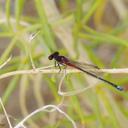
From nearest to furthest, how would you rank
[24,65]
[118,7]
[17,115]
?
[24,65] → [118,7] → [17,115]

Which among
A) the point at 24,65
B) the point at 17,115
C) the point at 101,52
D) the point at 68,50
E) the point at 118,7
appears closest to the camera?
the point at 24,65

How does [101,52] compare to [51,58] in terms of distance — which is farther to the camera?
[101,52]

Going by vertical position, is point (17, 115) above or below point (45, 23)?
below

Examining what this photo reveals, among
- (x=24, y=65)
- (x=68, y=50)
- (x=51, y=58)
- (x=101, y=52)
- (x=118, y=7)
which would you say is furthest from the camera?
(x=101, y=52)

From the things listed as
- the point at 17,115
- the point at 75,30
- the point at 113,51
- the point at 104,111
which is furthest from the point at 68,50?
the point at 113,51

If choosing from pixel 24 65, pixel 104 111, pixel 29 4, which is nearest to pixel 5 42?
pixel 29 4

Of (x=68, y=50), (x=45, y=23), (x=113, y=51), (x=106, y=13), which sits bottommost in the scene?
(x=113, y=51)

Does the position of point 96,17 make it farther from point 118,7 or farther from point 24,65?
point 24,65

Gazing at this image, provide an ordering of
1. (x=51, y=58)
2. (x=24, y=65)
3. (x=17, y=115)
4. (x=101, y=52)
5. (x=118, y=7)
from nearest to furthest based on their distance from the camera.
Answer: (x=51, y=58)
(x=24, y=65)
(x=118, y=7)
(x=17, y=115)
(x=101, y=52)

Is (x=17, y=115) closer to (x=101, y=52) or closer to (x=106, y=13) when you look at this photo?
(x=101, y=52)
